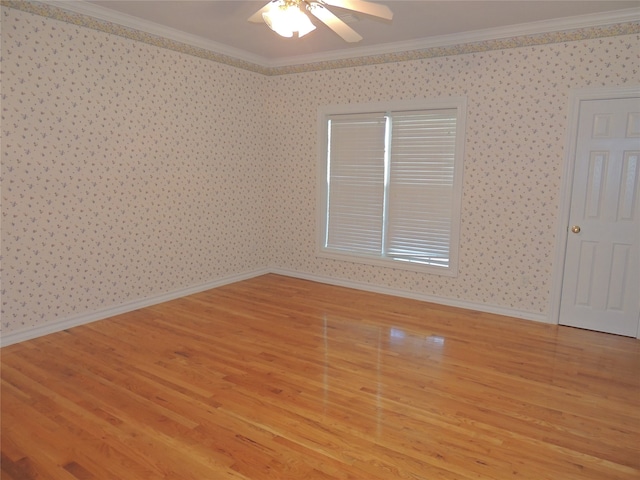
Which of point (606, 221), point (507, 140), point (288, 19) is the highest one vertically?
point (288, 19)

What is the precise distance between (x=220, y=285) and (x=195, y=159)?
1535mm

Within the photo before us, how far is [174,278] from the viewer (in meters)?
4.84

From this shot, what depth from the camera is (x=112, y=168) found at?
409cm

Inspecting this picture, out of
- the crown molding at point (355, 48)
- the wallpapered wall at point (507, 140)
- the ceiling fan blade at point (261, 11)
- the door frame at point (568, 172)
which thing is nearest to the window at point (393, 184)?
the wallpapered wall at point (507, 140)

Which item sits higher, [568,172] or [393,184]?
[568,172]

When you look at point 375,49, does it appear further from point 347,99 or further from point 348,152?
point 348,152

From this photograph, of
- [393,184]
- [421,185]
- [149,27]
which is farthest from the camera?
[393,184]

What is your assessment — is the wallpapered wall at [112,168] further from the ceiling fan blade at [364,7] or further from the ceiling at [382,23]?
the ceiling fan blade at [364,7]

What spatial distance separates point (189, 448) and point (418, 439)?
1.21m

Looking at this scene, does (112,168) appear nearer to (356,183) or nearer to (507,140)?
(356,183)

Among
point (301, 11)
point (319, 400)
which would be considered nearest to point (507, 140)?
point (301, 11)

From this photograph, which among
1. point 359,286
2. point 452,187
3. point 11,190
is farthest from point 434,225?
point 11,190

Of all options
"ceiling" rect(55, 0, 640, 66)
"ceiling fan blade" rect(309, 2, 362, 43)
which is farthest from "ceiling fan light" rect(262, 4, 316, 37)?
"ceiling" rect(55, 0, 640, 66)

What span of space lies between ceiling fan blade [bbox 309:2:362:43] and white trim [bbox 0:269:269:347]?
10.5 feet
